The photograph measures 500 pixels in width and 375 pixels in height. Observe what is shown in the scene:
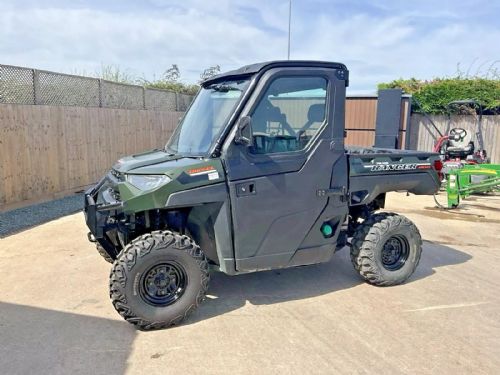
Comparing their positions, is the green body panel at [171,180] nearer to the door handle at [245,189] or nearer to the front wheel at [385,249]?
the door handle at [245,189]

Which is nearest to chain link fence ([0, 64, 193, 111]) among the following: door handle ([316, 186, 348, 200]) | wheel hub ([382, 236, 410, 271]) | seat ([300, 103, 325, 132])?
seat ([300, 103, 325, 132])

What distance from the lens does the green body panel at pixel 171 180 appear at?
3596 mm

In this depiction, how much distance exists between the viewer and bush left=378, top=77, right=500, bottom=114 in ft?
42.4

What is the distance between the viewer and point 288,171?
13.1 feet

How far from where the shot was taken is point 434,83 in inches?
544

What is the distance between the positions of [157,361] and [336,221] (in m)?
2.22

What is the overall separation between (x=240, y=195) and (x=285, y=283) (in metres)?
1.47

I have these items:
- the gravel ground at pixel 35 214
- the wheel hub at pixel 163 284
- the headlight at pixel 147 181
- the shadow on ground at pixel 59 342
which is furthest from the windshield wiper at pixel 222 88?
the gravel ground at pixel 35 214

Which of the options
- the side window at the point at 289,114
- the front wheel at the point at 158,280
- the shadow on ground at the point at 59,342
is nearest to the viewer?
the shadow on ground at the point at 59,342

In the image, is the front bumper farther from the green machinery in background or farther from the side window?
the green machinery in background

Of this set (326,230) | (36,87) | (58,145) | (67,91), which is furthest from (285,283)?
(67,91)

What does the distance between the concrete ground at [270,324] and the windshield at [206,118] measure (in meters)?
1.58

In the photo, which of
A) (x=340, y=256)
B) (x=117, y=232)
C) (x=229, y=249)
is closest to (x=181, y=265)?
(x=229, y=249)

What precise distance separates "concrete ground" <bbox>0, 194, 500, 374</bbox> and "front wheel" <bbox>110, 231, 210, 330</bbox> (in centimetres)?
16
